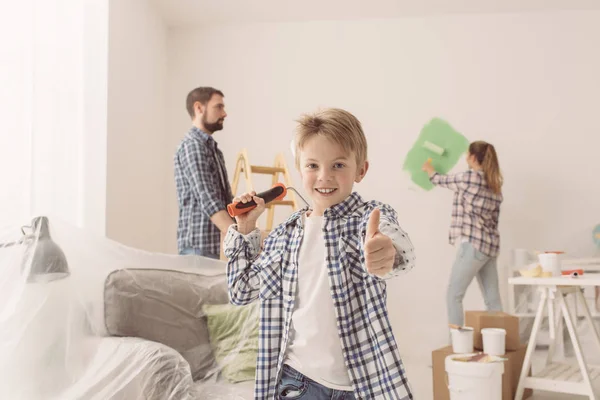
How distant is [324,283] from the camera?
1053mm

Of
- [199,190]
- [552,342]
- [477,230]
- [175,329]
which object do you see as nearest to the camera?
[175,329]

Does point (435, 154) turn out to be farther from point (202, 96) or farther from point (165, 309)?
point (165, 309)

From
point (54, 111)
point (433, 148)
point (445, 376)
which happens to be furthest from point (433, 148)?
point (54, 111)

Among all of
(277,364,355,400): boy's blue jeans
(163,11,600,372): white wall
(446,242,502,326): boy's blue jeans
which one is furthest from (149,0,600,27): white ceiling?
(277,364,355,400): boy's blue jeans

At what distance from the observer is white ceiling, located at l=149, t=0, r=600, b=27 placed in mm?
4105

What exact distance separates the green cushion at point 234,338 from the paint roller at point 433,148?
2532 mm

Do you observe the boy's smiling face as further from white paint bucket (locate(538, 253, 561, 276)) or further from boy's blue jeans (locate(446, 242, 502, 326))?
boy's blue jeans (locate(446, 242, 502, 326))

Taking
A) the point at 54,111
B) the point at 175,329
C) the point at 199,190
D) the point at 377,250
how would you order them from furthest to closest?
the point at 54,111, the point at 199,190, the point at 175,329, the point at 377,250

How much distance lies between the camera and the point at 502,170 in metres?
4.27

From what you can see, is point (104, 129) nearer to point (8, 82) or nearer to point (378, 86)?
point (8, 82)

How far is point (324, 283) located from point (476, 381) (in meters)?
1.78

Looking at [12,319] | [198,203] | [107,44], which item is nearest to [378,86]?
[107,44]

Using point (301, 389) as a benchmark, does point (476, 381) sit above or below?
below

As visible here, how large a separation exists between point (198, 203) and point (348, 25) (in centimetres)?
231
